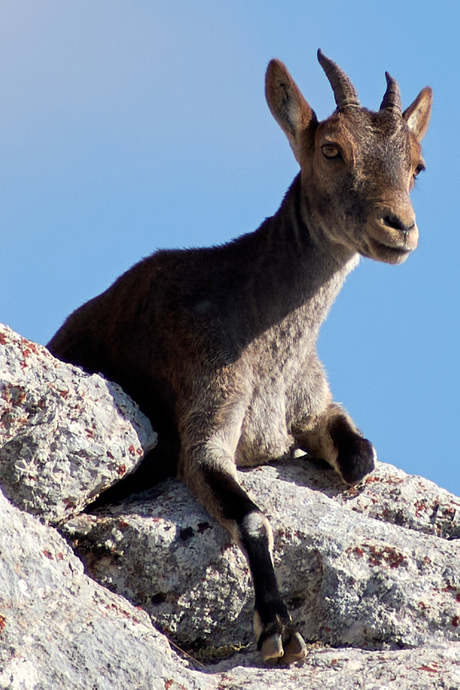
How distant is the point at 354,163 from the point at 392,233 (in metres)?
0.77

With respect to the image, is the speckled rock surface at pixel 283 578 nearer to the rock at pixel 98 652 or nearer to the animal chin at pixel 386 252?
the rock at pixel 98 652

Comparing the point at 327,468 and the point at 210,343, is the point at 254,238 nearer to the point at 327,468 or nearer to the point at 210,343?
the point at 210,343

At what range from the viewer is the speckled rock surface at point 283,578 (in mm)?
6090

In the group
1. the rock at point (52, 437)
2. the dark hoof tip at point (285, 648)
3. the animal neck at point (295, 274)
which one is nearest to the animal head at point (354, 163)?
the animal neck at point (295, 274)

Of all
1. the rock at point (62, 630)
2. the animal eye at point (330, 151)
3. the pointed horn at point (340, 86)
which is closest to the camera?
the rock at point (62, 630)

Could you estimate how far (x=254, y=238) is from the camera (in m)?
8.02

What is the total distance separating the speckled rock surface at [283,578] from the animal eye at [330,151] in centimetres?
288

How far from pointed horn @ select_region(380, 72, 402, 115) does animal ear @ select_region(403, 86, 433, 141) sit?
9.3 inches

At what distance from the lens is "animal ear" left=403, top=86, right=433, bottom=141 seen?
8156 mm

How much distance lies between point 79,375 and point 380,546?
244cm

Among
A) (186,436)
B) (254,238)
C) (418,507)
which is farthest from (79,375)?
(418,507)

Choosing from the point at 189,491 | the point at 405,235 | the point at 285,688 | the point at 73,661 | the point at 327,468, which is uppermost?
the point at 405,235

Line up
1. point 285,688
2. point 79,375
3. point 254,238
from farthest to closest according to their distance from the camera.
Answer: point 254,238 < point 79,375 < point 285,688

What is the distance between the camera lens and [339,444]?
24.9 ft
